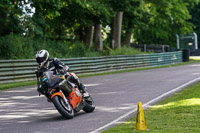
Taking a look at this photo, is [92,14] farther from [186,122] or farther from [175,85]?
[186,122]

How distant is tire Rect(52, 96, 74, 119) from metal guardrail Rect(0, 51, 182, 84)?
11.2m

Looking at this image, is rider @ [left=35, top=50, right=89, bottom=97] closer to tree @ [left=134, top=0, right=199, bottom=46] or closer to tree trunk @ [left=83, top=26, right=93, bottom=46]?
tree trunk @ [left=83, top=26, right=93, bottom=46]

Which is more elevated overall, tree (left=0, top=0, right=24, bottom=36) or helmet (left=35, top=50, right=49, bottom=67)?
tree (left=0, top=0, right=24, bottom=36)

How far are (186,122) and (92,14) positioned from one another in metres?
27.3

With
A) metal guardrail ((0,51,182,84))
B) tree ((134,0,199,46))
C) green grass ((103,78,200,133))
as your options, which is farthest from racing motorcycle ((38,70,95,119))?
tree ((134,0,199,46))

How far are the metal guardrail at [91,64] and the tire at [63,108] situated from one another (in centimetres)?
1118

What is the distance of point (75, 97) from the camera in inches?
391

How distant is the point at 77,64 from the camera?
26578 mm

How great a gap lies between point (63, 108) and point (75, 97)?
0.64m

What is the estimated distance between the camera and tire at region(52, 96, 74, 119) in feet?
30.3

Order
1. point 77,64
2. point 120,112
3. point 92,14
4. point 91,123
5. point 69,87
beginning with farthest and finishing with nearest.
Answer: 1. point 92,14
2. point 77,64
3. point 120,112
4. point 69,87
5. point 91,123

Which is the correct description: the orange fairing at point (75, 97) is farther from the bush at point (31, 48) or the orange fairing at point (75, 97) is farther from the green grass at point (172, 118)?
the bush at point (31, 48)

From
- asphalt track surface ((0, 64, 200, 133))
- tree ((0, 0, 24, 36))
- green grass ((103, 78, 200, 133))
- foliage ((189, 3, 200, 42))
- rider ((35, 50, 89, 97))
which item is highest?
foliage ((189, 3, 200, 42))

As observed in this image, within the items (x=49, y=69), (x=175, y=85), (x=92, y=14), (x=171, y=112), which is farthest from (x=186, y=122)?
(x=92, y=14)
